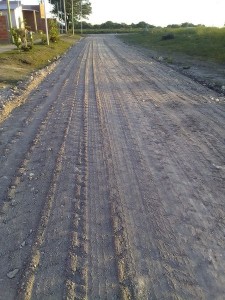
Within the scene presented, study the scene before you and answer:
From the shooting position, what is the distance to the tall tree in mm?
71938

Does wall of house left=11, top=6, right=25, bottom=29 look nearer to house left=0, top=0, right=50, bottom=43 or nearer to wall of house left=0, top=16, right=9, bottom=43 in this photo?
house left=0, top=0, right=50, bottom=43

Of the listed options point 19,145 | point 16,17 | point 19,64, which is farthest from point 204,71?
point 16,17

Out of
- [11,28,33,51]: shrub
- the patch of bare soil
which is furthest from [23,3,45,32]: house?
the patch of bare soil

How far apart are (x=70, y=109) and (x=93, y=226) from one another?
5.60m

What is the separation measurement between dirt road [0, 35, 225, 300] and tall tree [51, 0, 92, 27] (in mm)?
65635

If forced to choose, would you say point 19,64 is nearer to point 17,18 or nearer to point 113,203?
point 113,203

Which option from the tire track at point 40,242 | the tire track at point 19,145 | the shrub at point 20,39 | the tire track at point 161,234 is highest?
the shrub at point 20,39

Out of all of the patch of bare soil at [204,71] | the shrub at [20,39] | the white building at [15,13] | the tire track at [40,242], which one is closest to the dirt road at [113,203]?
the tire track at [40,242]

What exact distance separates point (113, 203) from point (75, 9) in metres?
79.6

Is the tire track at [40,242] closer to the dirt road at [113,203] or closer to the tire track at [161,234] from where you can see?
the dirt road at [113,203]

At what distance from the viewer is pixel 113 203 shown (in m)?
4.72

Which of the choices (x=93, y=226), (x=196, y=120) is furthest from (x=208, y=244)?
(x=196, y=120)

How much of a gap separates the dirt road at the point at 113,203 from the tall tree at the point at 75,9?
6563 centimetres

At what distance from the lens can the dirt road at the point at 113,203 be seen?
3420 mm
